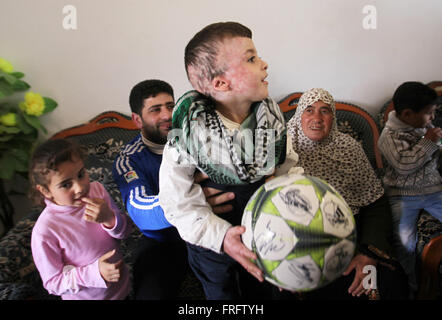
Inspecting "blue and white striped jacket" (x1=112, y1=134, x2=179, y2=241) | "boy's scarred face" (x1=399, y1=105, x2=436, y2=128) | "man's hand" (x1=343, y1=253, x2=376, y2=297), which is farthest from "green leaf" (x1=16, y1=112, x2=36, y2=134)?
"boy's scarred face" (x1=399, y1=105, x2=436, y2=128)

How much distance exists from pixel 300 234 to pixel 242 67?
0.31 meters

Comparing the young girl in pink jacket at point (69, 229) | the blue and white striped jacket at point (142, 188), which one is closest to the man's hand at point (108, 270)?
the young girl in pink jacket at point (69, 229)

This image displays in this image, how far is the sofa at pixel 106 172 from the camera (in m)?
0.74

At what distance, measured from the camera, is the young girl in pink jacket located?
59 cm

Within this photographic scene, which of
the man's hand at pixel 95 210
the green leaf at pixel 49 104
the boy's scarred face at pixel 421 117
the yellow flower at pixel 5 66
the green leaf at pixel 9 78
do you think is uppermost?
the yellow flower at pixel 5 66

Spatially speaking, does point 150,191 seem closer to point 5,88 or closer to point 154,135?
point 154,135

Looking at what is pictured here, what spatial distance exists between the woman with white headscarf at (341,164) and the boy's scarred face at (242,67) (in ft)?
1.03

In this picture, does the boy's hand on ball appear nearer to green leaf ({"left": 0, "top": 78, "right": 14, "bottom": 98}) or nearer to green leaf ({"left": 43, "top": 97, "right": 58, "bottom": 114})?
green leaf ({"left": 43, "top": 97, "right": 58, "bottom": 114})

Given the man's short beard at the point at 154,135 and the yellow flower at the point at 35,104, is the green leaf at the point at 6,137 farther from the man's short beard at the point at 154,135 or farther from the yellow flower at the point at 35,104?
the man's short beard at the point at 154,135

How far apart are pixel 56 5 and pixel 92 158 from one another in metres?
0.51

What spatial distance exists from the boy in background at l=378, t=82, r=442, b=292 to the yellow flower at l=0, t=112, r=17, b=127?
1212 millimetres

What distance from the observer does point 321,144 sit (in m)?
0.84
